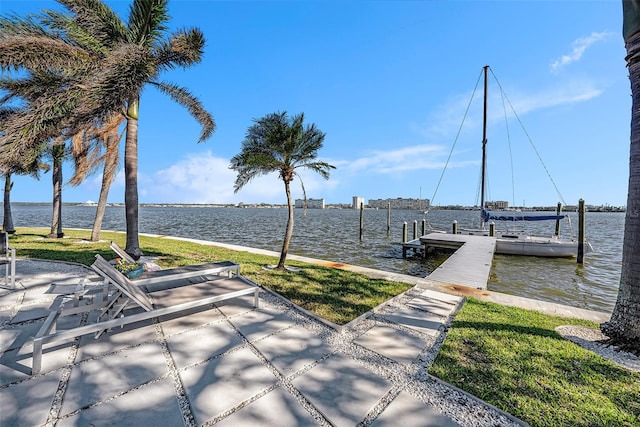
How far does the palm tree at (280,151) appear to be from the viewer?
744 centimetres

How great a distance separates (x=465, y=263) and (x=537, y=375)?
7.02 meters

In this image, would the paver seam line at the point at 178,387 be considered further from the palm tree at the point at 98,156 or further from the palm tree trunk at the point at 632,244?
the palm tree at the point at 98,156

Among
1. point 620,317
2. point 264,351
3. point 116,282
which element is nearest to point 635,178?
point 620,317

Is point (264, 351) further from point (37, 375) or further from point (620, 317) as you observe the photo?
point (620, 317)

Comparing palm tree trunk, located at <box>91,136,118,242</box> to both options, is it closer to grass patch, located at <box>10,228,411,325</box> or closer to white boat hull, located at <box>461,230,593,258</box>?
grass patch, located at <box>10,228,411,325</box>

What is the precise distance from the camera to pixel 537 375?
2.95 metres

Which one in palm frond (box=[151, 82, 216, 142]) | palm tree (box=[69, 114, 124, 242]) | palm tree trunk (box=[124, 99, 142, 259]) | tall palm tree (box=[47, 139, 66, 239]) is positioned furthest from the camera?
tall palm tree (box=[47, 139, 66, 239])

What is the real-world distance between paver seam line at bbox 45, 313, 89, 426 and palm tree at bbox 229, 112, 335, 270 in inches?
193

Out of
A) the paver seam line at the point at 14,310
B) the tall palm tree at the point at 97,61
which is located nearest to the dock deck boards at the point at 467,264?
the paver seam line at the point at 14,310

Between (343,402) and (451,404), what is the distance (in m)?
1.01

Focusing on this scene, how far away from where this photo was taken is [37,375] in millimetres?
2693

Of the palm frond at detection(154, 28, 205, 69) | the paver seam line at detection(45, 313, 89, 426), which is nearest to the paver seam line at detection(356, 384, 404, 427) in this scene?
the paver seam line at detection(45, 313, 89, 426)

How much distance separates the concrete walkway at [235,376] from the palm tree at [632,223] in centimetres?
234

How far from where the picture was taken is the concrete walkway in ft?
7.44
